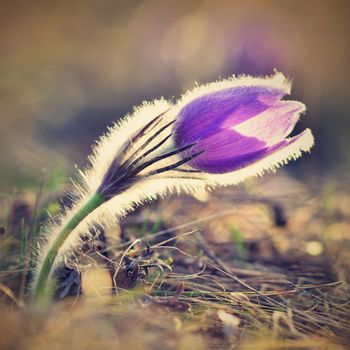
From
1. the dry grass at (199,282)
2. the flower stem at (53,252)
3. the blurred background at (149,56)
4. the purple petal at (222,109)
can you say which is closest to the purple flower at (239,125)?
the purple petal at (222,109)

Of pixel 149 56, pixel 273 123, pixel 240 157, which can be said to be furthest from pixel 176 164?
pixel 149 56

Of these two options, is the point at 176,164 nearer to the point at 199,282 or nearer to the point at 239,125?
the point at 239,125

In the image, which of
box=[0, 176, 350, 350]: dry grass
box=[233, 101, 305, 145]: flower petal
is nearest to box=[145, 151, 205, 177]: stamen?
box=[233, 101, 305, 145]: flower petal

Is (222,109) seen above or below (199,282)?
above

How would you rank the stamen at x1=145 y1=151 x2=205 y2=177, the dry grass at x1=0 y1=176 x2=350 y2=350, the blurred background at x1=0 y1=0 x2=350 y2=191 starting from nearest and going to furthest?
the dry grass at x1=0 y1=176 x2=350 y2=350 < the stamen at x1=145 y1=151 x2=205 y2=177 < the blurred background at x1=0 y1=0 x2=350 y2=191

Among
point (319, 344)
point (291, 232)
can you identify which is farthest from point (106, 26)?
point (319, 344)

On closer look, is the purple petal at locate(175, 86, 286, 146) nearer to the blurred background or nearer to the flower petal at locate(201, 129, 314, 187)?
the flower petal at locate(201, 129, 314, 187)

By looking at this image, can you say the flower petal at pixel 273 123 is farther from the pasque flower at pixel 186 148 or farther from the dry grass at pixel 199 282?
the dry grass at pixel 199 282
